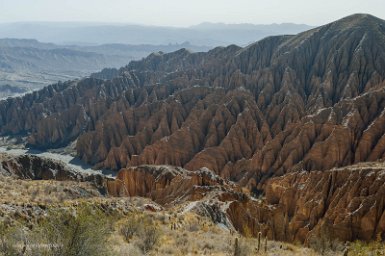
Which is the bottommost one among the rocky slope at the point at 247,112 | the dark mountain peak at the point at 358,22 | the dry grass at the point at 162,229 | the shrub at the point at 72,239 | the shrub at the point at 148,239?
the rocky slope at the point at 247,112

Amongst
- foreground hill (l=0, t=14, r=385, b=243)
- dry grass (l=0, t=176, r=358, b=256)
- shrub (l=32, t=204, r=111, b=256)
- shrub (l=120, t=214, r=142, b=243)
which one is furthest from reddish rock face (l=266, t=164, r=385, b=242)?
shrub (l=32, t=204, r=111, b=256)

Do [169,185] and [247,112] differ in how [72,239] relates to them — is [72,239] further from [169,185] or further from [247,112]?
[247,112]

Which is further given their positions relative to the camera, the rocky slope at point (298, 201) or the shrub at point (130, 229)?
the rocky slope at point (298, 201)

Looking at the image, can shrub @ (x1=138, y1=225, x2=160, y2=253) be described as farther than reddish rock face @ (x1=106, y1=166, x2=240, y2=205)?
No

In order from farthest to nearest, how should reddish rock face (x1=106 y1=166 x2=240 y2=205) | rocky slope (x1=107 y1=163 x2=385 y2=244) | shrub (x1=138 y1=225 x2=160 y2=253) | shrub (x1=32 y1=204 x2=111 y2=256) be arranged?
reddish rock face (x1=106 y1=166 x2=240 y2=205) → rocky slope (x1=107 y1=163 x2=385 y2=244) → shrub (x1=138 y1=225 x2=160 y2=253) → shrub (x1=32 y1=204 x2=111 y2=256)

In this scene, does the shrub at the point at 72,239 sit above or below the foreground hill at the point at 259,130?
above

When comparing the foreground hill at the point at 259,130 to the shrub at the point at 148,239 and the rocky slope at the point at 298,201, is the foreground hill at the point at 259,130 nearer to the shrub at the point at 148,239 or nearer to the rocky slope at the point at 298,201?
the rocky slope at the point at 298,201

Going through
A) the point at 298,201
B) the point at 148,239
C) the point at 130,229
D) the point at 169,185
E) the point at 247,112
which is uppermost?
the point at 148,239

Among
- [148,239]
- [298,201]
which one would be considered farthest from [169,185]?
[148,239]

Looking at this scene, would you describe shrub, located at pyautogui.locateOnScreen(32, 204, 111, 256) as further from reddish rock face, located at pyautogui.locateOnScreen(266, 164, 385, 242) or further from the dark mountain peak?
the dark mountain peak

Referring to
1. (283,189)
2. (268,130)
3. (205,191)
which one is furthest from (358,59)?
(205,191)

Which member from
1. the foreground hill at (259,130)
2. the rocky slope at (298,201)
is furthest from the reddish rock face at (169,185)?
the foreground hill at (259,130)
